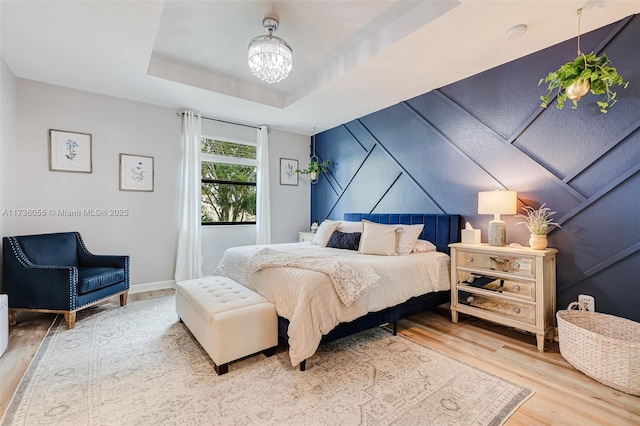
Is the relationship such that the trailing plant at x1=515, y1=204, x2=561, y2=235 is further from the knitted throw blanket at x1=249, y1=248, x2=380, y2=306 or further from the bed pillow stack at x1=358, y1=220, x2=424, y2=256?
the knitted throw blanket at x1=249, y1=248, x2=380, y2=306

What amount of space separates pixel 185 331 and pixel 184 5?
9.43 feet

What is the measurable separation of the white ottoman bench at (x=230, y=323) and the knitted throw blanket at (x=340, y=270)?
1.04ft

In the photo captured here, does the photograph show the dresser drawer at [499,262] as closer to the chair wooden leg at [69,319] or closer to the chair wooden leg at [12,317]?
the chair wooden leg at [69,319]

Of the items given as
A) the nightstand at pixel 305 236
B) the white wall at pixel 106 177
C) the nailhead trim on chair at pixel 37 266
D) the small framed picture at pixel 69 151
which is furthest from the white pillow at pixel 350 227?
the small framed picture at pixel 69 151

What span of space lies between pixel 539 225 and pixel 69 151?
523 cm

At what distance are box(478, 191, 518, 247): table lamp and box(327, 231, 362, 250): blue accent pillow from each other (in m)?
1.42

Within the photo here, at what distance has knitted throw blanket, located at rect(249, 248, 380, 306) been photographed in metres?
2.16

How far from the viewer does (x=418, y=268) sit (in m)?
2.82

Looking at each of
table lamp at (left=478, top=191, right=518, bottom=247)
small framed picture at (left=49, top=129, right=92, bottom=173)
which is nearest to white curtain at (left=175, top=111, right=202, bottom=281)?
small framed picture at (left=49, top=129, right=92, bottom=173)

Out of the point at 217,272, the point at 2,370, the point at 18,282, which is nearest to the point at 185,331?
the point at 217,272

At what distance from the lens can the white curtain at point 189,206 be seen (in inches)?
170

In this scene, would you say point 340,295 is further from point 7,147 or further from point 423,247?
point 7,147

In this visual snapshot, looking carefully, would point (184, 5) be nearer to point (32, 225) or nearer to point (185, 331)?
point (185, 331)

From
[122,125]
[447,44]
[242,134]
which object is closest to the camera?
[447,44]
